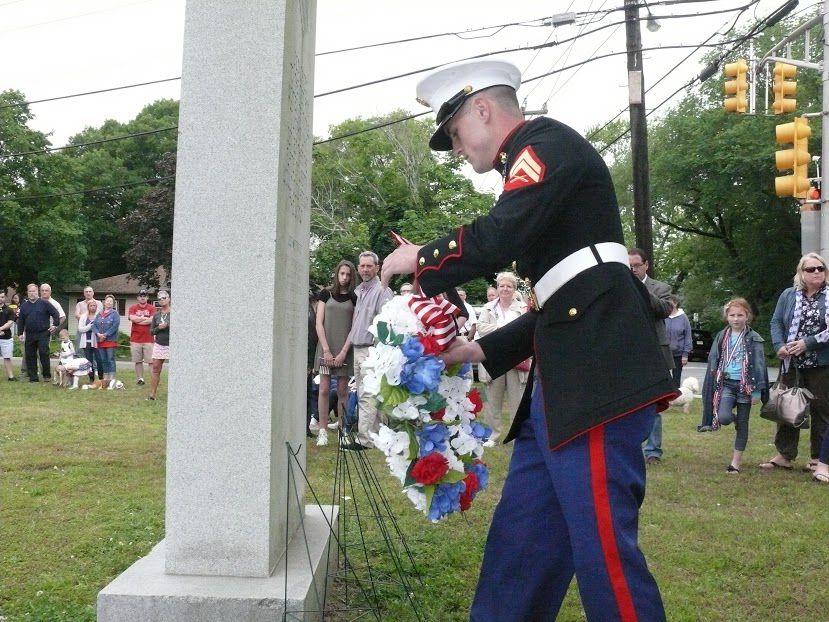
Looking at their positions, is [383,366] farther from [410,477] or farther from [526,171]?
[526,171]

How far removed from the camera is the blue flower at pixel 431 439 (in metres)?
3.06

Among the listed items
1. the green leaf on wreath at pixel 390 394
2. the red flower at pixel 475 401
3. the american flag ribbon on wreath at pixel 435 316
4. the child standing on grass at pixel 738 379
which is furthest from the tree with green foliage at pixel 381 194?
the green leaf on wreath at pixel 390 394

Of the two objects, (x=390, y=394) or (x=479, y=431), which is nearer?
(x=390, y=394)

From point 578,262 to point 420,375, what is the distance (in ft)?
2.18

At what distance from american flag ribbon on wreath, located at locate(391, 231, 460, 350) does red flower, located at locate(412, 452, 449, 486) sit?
0.38 m

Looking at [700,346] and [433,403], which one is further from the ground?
[700,346]

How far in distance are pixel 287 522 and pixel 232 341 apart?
92cm

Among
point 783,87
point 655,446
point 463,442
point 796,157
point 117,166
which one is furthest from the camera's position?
point 117,166

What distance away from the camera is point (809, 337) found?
811cm

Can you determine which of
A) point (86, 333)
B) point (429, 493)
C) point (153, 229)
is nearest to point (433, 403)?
point (429, 493)

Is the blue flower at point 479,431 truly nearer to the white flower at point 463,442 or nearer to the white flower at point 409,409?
the white flower at point 463,442

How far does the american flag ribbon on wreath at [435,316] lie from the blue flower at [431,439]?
281mm

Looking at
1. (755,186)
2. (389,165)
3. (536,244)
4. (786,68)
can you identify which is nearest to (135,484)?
(536,244)

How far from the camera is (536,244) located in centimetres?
278
